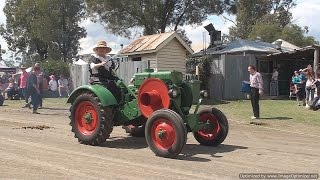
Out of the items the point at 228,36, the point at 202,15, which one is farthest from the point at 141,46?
the point at 228,36

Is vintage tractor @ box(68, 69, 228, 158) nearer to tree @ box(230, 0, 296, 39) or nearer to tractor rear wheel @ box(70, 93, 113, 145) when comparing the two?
tractor rear wheel @ box(70, 93, 113, 145)

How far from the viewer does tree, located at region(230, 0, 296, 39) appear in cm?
5684

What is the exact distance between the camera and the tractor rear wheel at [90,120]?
27.3ft

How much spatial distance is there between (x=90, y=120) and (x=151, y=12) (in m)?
22.7

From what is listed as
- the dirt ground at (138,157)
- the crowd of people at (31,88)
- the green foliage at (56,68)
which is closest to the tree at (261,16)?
the green foliage at (56,68)

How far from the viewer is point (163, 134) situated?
289 inches

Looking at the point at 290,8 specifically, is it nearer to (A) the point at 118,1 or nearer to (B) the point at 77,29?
(B) the point at 77,29

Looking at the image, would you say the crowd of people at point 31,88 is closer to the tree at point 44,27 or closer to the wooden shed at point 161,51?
the wooden shed at point 161,51

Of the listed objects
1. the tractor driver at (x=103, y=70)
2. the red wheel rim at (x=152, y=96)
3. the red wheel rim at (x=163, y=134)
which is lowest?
the red wheel rim at (x=163, y=134)

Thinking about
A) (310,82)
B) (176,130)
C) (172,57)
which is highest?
(172,57)

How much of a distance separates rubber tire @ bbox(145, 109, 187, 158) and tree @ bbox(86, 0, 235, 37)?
924 inches

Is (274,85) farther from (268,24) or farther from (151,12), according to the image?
(268,24)

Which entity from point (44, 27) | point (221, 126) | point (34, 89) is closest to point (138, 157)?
point (221, 126)

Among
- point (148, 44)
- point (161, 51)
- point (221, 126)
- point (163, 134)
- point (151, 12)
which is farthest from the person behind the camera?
point (151, 12)
